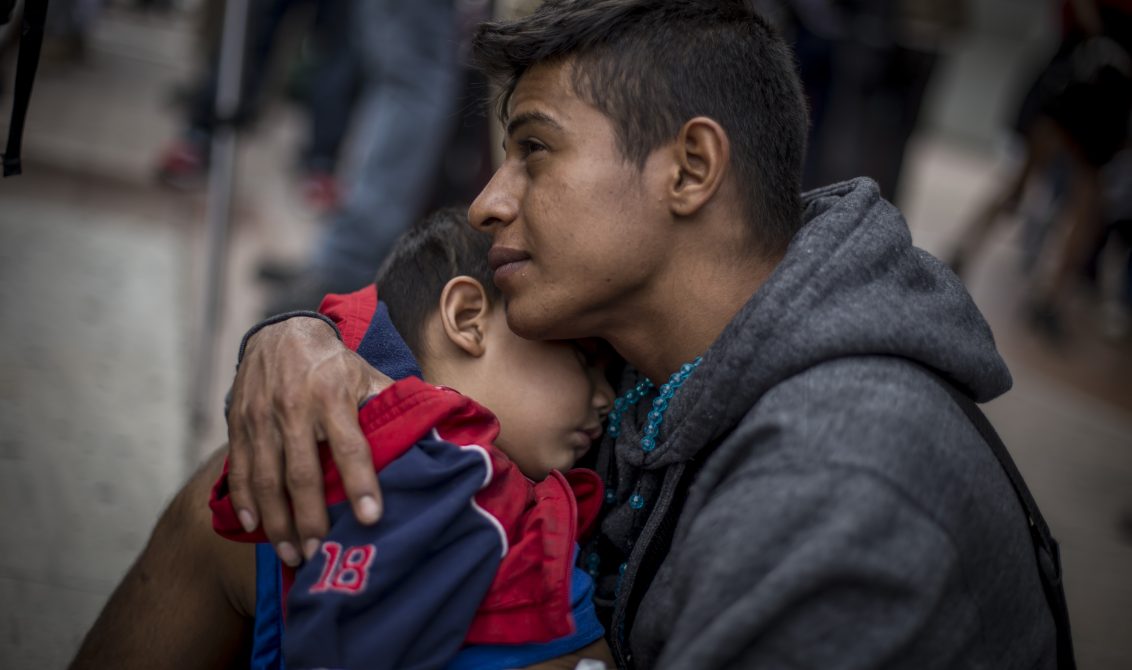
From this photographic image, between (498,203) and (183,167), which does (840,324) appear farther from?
(183,167)

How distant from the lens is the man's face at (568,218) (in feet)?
5.58

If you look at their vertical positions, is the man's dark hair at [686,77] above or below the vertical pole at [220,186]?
above

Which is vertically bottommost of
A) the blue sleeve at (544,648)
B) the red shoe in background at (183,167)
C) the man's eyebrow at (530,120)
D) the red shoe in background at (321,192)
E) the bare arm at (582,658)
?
the red shoe in background at (321,192)

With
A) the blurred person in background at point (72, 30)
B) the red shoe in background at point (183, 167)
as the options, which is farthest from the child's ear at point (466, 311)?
the blurred person in background at point (72, 30)

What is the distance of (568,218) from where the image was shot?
171cm

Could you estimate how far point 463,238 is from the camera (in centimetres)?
203

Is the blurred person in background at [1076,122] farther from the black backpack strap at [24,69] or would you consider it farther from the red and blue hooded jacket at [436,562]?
the black backpack strap at [24,69]

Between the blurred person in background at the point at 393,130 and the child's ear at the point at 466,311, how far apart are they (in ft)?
6.57

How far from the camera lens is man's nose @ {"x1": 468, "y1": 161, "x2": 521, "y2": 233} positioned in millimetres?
1778

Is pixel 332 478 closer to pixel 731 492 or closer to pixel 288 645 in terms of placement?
pixel 288 645

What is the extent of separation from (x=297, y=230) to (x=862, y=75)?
10.1ft

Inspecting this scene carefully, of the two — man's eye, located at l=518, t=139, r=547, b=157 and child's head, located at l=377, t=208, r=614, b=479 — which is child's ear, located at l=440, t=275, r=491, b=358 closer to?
child's head, located at l=377, t=208, r=614, b=479

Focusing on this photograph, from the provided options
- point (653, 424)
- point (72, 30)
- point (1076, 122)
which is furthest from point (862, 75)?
point (72, 30)

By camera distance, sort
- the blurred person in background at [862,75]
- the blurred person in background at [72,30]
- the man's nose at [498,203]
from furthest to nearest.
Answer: the blurred person in background at [72,30] < the blurred person in background at [862,75] < the man's nose at [498,203]
